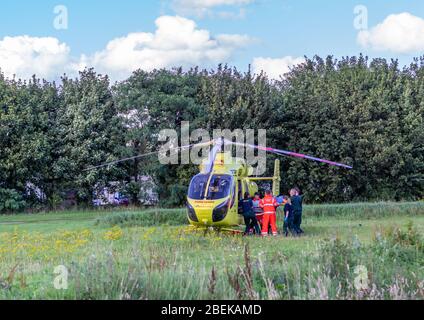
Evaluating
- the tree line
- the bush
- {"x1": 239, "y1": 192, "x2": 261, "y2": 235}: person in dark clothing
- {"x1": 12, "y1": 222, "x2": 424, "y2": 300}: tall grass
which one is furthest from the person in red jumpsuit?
the bush

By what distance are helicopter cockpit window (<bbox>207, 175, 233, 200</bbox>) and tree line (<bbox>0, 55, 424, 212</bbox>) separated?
1769 centimetres

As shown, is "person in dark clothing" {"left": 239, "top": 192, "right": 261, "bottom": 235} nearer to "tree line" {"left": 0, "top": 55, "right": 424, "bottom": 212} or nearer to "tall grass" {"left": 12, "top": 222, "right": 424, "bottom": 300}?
"tall grass" {"left": 12, "top": 222, "right": 424, "bottom": 300}

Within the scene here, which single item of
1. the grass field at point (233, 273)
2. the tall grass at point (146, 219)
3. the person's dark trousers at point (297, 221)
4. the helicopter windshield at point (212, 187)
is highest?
the helicopter windshield at point (212, 187)

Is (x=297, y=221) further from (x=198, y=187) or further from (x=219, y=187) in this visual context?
(x=198, y=187)

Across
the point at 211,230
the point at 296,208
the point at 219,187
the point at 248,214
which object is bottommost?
the point at 211,230

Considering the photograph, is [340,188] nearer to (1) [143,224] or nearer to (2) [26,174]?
(1) [143,224]

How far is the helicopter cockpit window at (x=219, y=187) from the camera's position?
21.7 metres

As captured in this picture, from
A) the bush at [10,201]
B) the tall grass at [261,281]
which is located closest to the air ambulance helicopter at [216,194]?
the tall grass at [261,281]

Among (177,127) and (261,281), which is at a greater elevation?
(177,127)

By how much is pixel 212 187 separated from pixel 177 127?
63.6 ft

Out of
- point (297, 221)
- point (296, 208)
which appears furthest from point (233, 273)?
point (297, 221)

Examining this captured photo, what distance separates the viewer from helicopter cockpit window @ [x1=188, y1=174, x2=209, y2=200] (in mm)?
21789

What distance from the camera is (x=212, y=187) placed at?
21938mm

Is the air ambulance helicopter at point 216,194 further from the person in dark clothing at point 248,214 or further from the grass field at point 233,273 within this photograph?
the grass field at point 233,273
